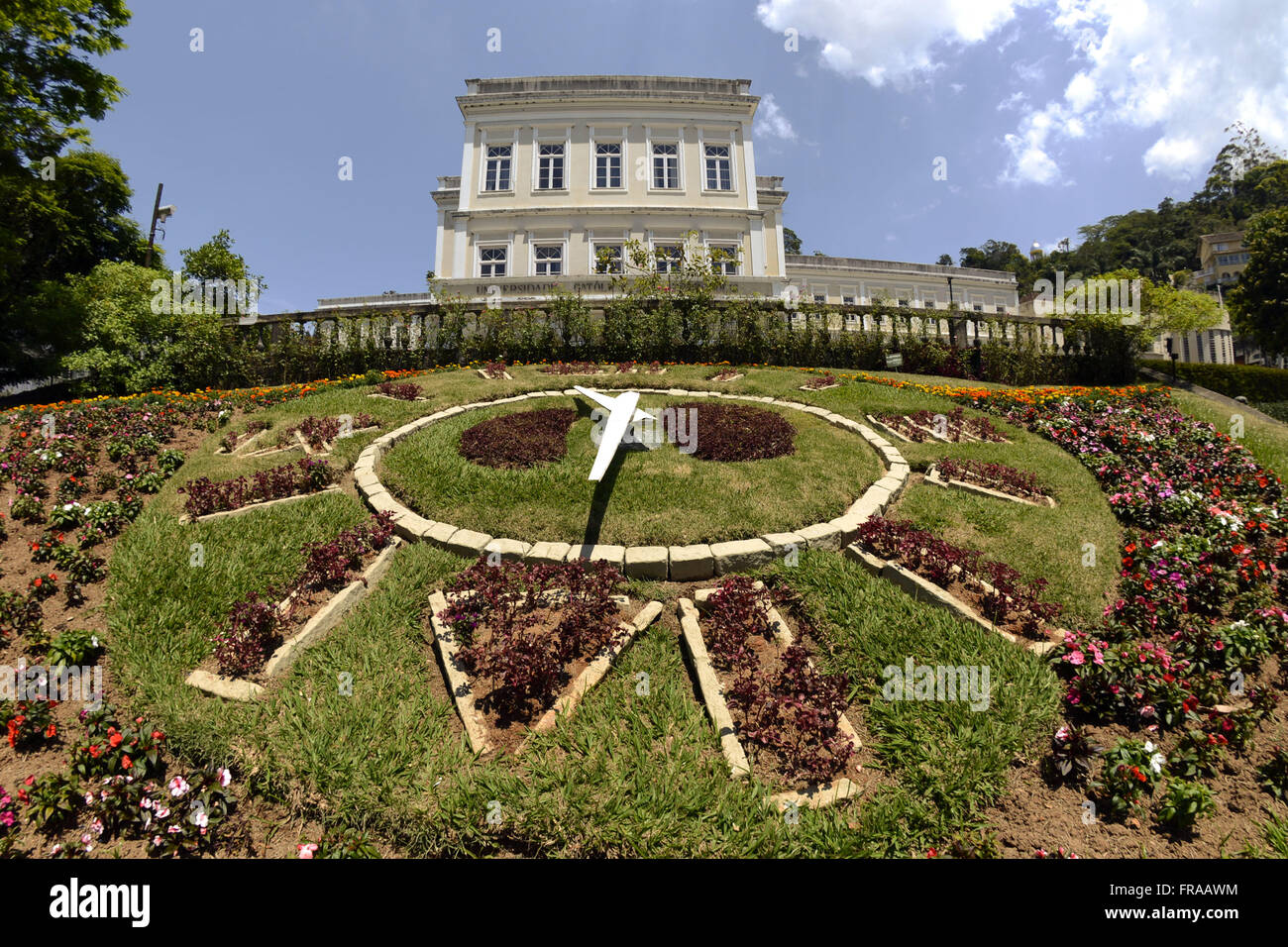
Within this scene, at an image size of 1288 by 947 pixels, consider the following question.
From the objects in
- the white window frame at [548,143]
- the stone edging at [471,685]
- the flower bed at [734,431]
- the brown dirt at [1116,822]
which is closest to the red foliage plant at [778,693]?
the stone edging at [471,685]

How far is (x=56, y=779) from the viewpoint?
9.16 feet

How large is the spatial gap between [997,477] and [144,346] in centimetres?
1784

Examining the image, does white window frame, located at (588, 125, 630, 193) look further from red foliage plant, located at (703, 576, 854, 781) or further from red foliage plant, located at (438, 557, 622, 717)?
red foliage plant, located at (703, 576, 854, 781)

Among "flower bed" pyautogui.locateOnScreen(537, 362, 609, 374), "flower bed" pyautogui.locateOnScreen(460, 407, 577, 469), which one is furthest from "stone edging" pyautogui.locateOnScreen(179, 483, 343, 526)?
"flower bed" pyautogui.locateOnScreen(537, 362, 609, 374)

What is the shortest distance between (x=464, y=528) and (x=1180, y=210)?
112 metres

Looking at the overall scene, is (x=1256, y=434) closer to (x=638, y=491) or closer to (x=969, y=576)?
(x=969, y=576)

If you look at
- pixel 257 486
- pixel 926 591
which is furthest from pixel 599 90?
pixel 926 591

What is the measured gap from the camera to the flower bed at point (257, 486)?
18.2 ft

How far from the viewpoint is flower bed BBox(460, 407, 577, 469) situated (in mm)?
6449

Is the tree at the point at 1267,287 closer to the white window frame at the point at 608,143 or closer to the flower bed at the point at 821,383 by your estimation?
the flower bed at the point at 821,383

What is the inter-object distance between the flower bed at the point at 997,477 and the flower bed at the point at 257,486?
25.9 ft

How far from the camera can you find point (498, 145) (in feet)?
88.8

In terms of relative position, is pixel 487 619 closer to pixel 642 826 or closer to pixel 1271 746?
pixel 642 826

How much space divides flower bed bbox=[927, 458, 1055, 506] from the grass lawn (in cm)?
72
